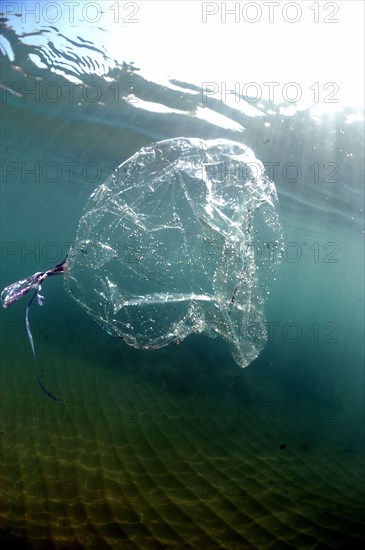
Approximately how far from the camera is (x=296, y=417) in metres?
A: 12.2

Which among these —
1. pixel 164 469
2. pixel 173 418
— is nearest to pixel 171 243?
pixel 164 469

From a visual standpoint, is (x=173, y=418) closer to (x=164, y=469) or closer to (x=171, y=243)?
(x=164, y=469)

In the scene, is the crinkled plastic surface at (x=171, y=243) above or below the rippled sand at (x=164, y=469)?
above

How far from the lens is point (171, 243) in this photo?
4.31 metres

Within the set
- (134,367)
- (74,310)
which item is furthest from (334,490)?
(74,310)

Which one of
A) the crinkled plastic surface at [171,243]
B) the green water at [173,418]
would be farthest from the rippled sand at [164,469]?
the crinkled plastic surface at [171,243]

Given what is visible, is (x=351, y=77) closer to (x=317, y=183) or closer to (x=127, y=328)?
(x=317, y=183)

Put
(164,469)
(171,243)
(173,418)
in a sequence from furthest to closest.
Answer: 1. (173,418)
2. (164,469)
3. (171,243)

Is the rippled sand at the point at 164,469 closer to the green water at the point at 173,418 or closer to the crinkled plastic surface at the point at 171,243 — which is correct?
the green water at the point at 173,418

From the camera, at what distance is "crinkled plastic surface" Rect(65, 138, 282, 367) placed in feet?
13.6

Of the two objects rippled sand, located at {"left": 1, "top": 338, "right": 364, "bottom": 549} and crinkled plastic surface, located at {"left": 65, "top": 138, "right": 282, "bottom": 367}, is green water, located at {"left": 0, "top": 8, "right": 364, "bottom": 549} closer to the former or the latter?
rippled sand, located at {"left": 1, "top": 338, "right": 364, "bottom": 549}

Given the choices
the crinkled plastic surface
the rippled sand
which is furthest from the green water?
the crinkled plastic surface

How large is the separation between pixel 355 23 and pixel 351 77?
127cm

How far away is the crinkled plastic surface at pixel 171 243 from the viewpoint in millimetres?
4137
